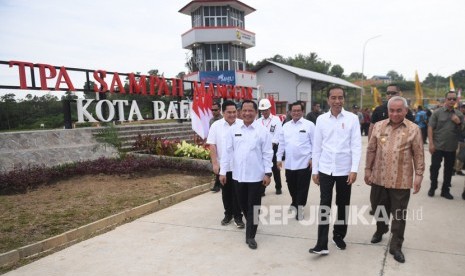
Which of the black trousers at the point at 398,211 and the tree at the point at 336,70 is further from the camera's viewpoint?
the tree at the point at 336,70

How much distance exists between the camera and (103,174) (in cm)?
773

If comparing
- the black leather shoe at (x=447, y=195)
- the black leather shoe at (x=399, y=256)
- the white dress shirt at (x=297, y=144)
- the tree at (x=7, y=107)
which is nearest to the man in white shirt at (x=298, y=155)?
the white dress shirt at (x=297, y=144)

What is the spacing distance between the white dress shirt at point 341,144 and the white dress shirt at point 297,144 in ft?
4.06

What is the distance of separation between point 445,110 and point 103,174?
742 centimetres

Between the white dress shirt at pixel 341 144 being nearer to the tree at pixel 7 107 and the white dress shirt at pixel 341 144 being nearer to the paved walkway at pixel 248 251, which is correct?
the paved walkway at pixel 248 251

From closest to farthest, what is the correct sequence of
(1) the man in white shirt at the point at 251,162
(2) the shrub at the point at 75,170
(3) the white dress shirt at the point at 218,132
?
(1) the man in white shirt at the point at 251,162 < (3) the white dress shirt at the point at 218,132 < (2) the shrub at the point at 75,170

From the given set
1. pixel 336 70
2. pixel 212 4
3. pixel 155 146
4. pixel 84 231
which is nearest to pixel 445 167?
pixel 84 231

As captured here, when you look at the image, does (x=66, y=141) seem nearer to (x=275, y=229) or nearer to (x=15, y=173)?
(x=15, y=173)

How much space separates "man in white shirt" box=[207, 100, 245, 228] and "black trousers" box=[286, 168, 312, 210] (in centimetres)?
99

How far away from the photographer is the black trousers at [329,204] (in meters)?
3.50

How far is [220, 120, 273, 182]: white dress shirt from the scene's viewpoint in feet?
12.9

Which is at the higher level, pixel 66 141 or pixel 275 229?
pixel 66 141

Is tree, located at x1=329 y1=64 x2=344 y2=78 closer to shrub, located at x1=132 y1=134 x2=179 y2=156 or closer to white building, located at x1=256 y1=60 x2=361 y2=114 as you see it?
white building, located at x1=256 y1=60 x2=361 y2=114

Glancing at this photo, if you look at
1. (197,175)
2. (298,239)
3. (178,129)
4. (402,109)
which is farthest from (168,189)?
(178,129)
